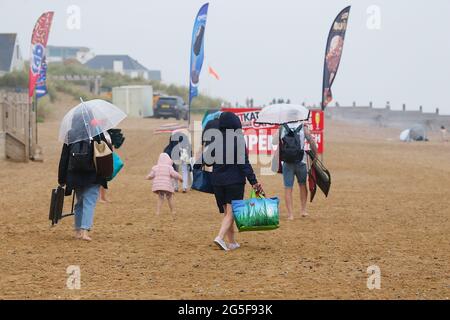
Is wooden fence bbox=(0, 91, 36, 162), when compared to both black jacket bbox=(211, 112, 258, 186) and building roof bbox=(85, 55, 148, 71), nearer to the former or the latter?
black jacket bbox=(211, 112, 258, 186)

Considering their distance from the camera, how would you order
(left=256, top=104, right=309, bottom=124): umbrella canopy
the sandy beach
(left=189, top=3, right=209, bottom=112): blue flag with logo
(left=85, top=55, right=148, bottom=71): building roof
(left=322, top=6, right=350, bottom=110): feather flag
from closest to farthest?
the sandy beach < (left=256, top=104, right=309, bottom=124): umbrella canopy < (left=189, top=3, right=209, bottom=112): blue flag with logo < (left=322, top=6, right=350, bottom=110): feather flag < (left=85, top=55, right=148, bottom=71): building roof

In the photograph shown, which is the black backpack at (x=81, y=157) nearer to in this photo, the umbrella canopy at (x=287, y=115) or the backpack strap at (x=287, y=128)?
the backpack strap at (x=287, y=128)

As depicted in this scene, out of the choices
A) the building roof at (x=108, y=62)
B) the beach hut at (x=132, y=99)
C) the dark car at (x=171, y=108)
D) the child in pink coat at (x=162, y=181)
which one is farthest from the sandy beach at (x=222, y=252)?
the building roof at (x=108, y=62)

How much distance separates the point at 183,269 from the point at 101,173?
7.39 ft

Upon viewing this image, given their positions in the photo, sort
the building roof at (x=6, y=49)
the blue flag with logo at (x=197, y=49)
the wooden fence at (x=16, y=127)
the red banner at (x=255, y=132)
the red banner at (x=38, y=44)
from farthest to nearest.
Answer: the building roof at (x=6, y=49), the red banner at (x=38, y=44), the wooden fence at (x=16, y=127), the red banner at (x=255, y=132), the blue flag with logo at (x=197, y=49)

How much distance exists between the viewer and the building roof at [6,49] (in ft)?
253

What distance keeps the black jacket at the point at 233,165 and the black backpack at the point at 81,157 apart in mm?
1525

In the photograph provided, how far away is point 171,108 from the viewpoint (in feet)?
187

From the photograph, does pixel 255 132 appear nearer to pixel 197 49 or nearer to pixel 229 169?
pixel 197 49

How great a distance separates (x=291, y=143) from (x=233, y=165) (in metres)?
3.05

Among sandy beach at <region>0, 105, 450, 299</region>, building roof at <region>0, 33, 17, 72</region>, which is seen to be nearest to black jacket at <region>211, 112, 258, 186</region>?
sandy beach at <region>0, 105, 450, 299</region>

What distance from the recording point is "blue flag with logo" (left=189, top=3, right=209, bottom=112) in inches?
866

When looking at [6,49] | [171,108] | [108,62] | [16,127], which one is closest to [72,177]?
[16,127]

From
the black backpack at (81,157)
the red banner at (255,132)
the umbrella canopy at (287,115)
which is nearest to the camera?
the black backpack at (81,157)
